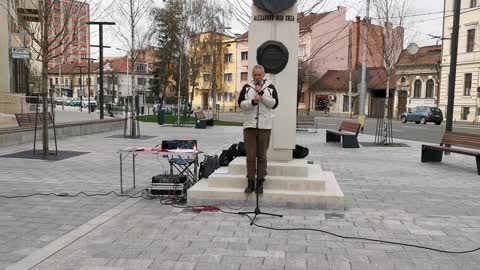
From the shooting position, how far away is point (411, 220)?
6.16m

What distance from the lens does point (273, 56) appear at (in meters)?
7.54

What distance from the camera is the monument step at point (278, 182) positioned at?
692 cm

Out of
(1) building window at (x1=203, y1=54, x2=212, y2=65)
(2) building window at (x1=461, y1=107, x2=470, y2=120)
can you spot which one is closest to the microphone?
(1) building window at (x1=203, y1=54, x2=212, y2=65)

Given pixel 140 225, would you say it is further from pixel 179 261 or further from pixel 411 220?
pixel 411 220

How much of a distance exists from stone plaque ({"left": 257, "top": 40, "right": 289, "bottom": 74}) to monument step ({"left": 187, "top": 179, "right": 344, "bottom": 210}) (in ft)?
6.85

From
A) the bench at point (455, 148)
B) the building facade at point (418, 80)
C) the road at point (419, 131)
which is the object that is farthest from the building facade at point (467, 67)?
the bench at point (455, 148)

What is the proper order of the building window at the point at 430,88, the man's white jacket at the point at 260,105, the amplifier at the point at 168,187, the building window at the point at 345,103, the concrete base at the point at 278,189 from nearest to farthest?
the man's white jacket at the point at 260,105 → the concrete base at the point at 278,189 → the amplifier at the point at 168,187 → the building window at the point at 430,88 → the building window at the point at 345,103

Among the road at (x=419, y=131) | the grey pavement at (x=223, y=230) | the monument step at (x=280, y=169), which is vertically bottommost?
the road at (x=419, y=131)

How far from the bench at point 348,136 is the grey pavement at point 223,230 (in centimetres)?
664

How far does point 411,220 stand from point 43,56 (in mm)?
9586

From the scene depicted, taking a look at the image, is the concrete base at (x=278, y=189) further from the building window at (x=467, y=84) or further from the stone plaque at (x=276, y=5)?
the building window at (x=467, y=84)

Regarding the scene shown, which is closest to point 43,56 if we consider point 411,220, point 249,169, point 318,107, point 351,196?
point 249,169

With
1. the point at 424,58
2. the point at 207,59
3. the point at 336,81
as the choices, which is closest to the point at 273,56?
the point at 207,59

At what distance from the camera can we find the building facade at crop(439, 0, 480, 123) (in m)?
41.8
